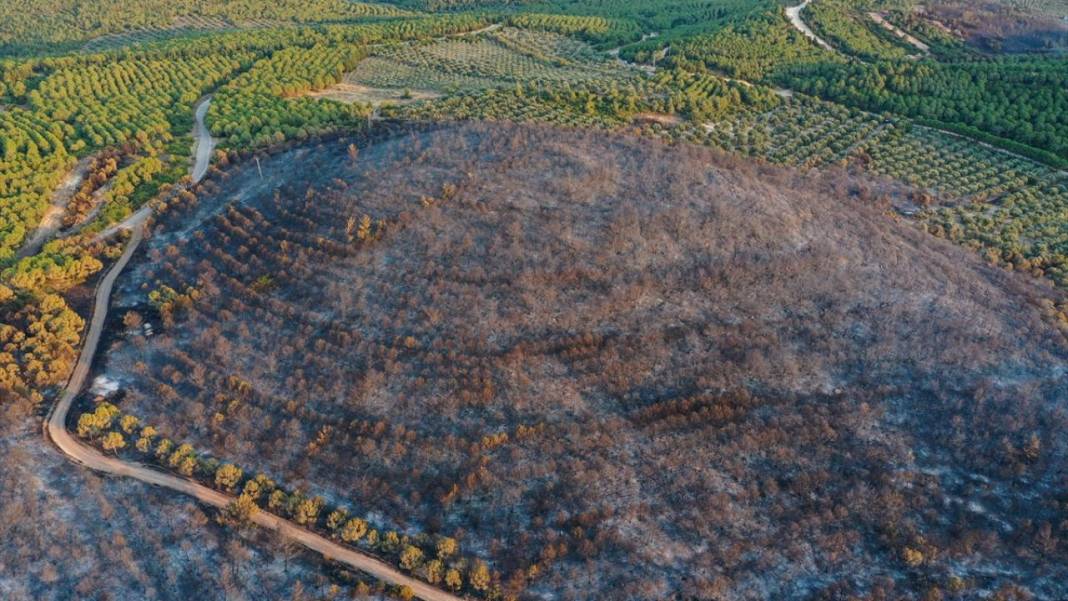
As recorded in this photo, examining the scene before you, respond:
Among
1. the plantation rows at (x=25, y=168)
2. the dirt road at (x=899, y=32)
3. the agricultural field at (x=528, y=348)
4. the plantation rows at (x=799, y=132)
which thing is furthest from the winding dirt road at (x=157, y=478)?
the dirt road at (x=899, y=32)

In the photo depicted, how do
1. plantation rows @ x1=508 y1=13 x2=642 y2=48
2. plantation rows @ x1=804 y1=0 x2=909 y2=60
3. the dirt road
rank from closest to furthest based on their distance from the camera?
1. plantation rows @ x1=804 y1=0 x2=909 y2=60
2. the dirt road
3. plantation rows @ x1=508 y1=13 x2=642 y2=48

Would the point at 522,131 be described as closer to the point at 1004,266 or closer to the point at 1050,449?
the point at 1004,266

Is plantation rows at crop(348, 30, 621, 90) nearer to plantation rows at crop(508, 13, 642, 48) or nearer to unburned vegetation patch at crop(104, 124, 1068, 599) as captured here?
plantation rows at crop(508, 13, 642, 48)

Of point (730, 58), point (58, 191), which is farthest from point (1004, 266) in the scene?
point (58, 191)

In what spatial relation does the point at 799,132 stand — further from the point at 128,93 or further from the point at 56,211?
the point at 128,93

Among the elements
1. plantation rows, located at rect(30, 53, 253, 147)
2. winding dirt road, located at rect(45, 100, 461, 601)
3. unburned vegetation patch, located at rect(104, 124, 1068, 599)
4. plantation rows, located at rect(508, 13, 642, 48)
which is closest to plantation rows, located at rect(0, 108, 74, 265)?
plantation rows, located at rect(30, 53, 253, 147)

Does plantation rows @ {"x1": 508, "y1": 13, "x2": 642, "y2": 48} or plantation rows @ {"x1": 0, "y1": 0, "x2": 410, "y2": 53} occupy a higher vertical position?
plantation rows @ {"x1": 508, "y1": 13, "x2": 642, "y2": 48}
